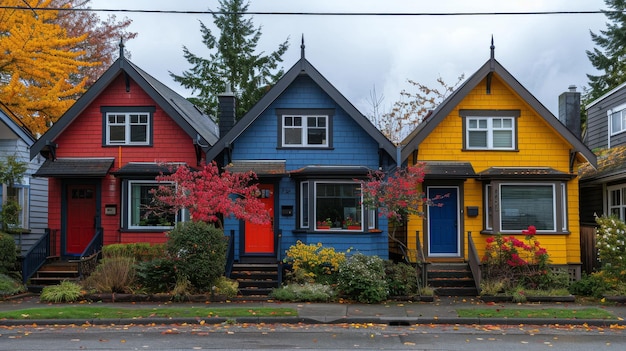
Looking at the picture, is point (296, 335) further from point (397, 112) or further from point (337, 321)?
point (397, 112)

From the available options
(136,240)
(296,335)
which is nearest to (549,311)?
(296,335)

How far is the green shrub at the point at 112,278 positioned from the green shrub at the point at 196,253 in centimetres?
134

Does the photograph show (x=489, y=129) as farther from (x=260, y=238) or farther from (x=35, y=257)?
(x=35, y=257)

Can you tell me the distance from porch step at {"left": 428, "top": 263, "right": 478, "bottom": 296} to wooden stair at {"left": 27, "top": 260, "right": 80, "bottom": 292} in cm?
1026

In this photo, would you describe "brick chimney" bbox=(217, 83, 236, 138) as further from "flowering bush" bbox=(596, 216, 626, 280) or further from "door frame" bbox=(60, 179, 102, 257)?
"flowering bush" bbox=(596, 216, 626, 280)

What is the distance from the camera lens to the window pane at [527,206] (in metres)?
20.2

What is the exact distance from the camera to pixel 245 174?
18.6 metres

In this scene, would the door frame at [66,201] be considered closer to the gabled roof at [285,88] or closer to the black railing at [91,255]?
the black railing at [91,255]

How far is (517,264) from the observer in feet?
60.0

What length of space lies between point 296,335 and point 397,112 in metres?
29.8

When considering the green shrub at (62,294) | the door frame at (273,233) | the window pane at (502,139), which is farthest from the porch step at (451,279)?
the green shrub at (62,294)

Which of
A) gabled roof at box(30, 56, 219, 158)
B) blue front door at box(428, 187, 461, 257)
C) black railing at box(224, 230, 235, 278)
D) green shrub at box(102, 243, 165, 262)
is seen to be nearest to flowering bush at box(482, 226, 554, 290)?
blue front door at box(428, 187, 461, 257)

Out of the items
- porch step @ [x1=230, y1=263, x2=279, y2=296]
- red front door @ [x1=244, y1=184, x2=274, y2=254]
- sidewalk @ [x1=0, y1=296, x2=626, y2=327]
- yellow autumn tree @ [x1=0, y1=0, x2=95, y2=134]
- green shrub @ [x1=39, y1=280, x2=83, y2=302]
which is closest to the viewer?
sidewalk @ [x1=0, y1=296, x2=626, y2=327]

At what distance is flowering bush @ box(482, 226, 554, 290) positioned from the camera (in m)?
18.3
